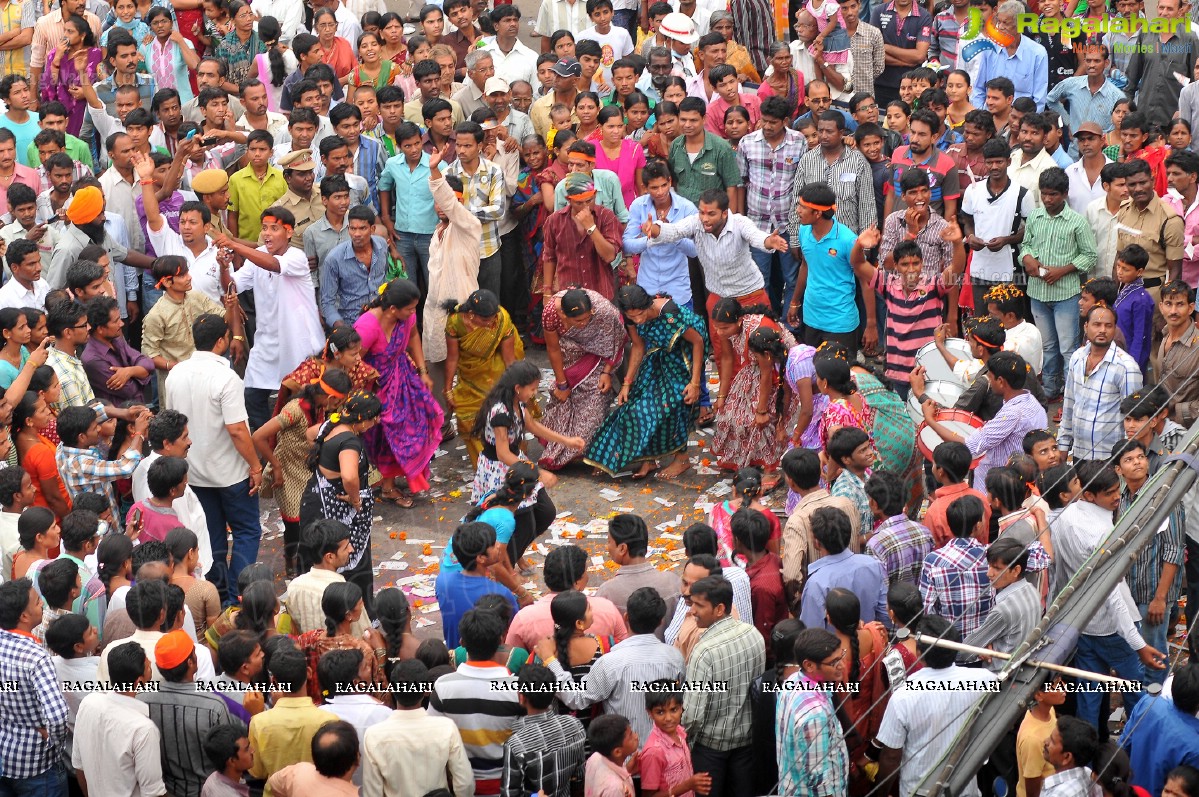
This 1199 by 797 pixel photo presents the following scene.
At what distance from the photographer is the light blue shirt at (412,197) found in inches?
455

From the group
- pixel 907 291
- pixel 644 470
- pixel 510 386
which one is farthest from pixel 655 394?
pixel 907 291

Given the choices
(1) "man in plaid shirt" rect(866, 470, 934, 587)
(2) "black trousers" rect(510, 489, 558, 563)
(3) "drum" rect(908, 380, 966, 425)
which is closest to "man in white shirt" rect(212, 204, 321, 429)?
(2) "black trousers" rect(510, 489, 558, 563)

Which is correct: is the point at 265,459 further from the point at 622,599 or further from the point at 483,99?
the point at 483,99

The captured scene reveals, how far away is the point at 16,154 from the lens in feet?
39.0

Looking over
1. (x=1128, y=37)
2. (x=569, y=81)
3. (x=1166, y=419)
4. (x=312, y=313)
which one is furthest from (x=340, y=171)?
(x=1128, y=37)

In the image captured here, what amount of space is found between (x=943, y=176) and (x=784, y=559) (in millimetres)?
4929

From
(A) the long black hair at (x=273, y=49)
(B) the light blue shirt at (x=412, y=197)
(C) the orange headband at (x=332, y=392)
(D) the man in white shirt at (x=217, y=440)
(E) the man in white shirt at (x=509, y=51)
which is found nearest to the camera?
(D) the man in white shirt at (x=217, y=440)

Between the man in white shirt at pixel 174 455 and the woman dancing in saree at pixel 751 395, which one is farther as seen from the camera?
the woman dancing in saree at pixel 751 395

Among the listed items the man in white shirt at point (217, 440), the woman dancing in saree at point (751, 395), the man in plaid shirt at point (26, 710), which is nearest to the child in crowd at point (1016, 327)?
the woman dancing in saree at point (751, 395)

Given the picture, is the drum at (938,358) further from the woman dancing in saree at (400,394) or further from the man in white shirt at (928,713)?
the man in white shirt at (928,713)

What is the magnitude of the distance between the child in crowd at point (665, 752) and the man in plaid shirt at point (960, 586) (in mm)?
1391

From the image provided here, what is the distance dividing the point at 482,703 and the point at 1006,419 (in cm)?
400

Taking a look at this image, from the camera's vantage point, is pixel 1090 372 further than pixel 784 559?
Yes

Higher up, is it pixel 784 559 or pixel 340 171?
pixel 340 171
